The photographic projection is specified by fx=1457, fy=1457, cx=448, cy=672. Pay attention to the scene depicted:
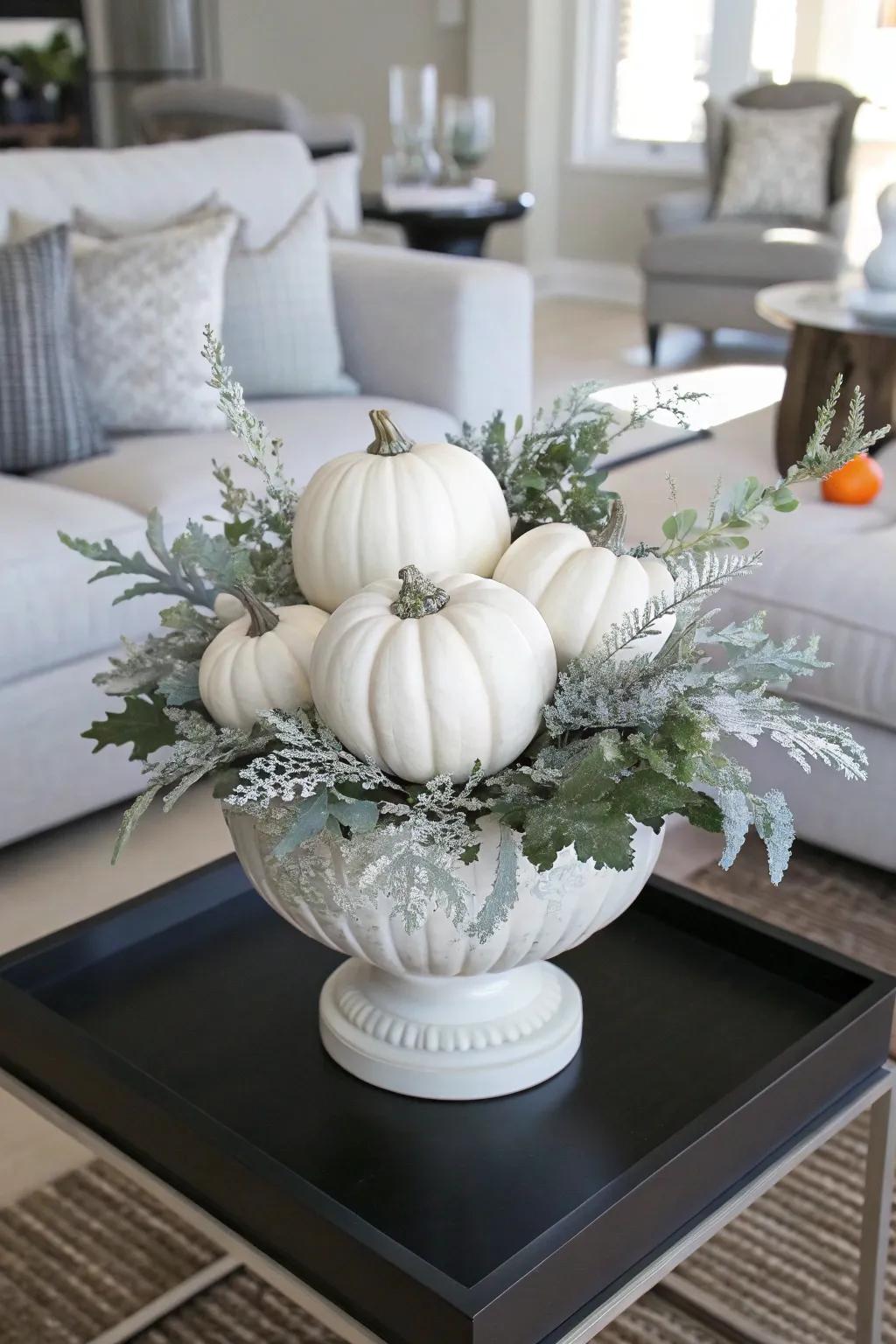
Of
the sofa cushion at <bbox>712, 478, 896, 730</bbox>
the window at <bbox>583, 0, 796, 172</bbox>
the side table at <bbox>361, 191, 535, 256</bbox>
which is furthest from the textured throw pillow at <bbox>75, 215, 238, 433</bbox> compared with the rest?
the window at <bbox>583, 0, 796, 172</bbox>

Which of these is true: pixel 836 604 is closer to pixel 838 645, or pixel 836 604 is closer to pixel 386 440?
pixel 838 645

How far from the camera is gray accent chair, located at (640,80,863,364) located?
4.99 metres

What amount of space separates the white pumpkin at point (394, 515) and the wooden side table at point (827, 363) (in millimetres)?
2274

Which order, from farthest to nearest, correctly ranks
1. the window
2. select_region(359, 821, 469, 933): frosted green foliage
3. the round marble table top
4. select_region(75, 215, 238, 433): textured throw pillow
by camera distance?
the window → the round marble table top → select_region(75, 215, 238, 433): textured throw pillow → select_region(359, 821, 469, 933): frosted green foliage

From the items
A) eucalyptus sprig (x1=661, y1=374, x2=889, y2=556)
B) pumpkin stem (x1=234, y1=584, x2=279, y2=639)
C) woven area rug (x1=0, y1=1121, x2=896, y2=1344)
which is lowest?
woven area rug (x1=0, y1=1121, x2=896, y2=1344)

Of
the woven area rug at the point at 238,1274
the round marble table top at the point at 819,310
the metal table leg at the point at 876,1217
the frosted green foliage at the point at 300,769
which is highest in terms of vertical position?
the frosted green foliage at the point at 300,769

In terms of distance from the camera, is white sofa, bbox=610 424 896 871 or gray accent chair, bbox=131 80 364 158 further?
gray accent chair, bbox=131 80 364 158

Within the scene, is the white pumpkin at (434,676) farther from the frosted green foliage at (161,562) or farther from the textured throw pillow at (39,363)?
the textured throw pillow at (39,363)

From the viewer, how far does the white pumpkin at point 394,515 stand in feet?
3.13

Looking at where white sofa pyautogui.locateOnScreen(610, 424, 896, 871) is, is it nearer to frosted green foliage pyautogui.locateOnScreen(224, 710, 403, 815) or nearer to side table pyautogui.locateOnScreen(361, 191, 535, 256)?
frosted green foliage pyautogui.locateOnScreen(224, 710, 403, 815)

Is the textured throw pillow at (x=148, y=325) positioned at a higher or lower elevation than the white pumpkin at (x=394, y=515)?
lower

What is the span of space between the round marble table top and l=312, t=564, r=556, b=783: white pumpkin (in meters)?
2.45

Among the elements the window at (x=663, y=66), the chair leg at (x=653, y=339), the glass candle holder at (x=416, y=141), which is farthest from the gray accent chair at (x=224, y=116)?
the window at (x=663, y=66)

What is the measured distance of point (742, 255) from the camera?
199 inches
